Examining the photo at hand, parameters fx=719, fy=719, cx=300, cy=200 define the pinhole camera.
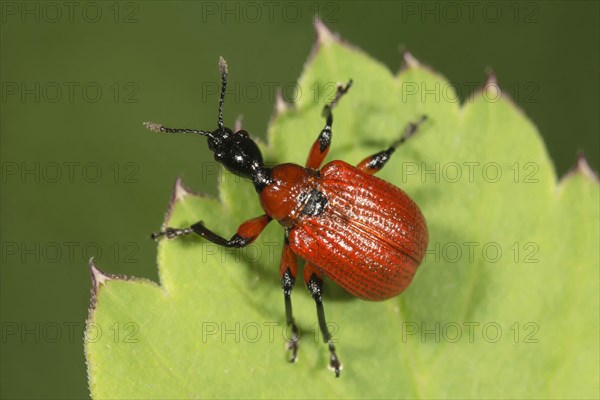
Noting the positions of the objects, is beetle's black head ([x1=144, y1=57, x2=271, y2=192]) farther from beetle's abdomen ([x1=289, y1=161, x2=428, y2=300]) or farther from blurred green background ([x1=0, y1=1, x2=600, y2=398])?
blurred green background ([x1=0, y1=1, x2=600, y2=398])

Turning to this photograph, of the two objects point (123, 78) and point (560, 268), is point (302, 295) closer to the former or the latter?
point (560, 268)

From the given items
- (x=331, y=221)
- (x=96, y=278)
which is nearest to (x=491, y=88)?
(x=331, y=221)

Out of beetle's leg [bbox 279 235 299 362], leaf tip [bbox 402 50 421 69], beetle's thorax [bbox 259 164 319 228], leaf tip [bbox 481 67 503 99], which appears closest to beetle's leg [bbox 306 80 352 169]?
beetle's thorax [bbox 259 164 319 228]

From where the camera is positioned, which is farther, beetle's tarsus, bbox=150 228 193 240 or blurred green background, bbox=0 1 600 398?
blurred green background, bbox=0 1 600 398

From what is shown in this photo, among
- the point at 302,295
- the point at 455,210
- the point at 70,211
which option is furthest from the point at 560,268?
the point at 70,211

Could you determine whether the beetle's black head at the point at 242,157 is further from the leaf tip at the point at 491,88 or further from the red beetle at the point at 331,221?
the leaf tip at the point at 491,88

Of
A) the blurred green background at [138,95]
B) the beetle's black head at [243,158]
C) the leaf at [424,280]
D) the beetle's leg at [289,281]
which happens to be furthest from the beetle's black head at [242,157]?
the blurred green background at [138,95]
